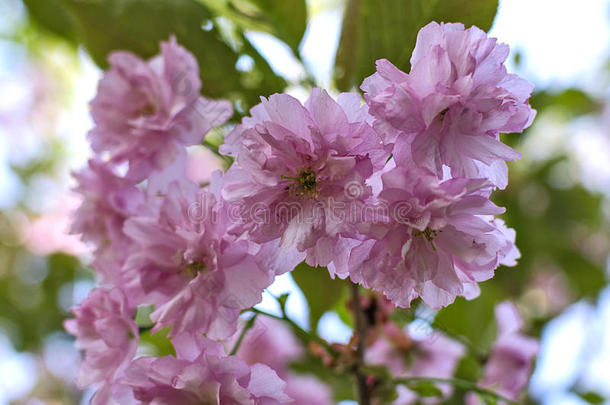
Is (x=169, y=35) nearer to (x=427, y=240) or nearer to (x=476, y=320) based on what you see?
(x=427, y=240)

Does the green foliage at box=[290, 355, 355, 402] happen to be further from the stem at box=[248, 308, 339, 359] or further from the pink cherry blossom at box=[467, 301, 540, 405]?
the stem at box=[248, 308, 339, 359]

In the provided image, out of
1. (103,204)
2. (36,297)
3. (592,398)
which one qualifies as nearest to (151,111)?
(103,204)

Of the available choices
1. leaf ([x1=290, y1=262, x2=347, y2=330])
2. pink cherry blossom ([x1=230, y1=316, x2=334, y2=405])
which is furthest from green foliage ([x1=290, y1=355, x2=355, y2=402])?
leaf ([x1=290, y1=262, x2=347, y2=330])

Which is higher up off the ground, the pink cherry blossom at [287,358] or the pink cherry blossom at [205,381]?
the pink cherry blossom at [205,381]

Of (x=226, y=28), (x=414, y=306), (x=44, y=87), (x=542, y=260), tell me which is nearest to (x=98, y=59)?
(x=226, y=28)

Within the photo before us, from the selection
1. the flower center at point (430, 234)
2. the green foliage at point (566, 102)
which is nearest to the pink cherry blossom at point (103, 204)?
the flower center at point (430, 234)

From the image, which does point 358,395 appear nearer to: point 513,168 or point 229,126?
point 229,126

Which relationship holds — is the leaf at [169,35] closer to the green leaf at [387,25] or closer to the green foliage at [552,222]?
the green leaf at [387,25]
